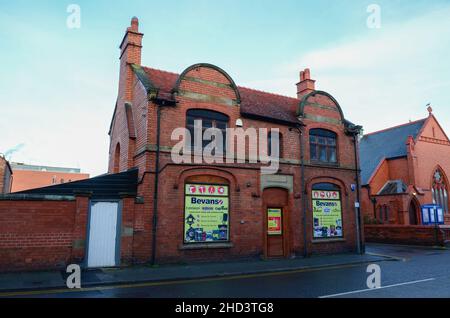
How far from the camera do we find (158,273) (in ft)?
34.9

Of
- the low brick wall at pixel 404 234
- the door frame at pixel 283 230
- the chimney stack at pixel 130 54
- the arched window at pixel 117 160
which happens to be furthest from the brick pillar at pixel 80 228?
the low brick wall at pixel 404 234

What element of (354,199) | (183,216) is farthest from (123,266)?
(354,199)

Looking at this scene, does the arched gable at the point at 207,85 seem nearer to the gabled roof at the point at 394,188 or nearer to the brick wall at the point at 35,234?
the brick wall at the point at 35,234

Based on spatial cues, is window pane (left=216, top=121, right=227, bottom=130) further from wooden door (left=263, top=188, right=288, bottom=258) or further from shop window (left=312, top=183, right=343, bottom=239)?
shop window (left=312, top=183, right=343, bottom=239)

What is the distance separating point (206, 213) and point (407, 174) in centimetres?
2525

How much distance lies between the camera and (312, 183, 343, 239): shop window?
16453mm

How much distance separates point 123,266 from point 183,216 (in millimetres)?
2877

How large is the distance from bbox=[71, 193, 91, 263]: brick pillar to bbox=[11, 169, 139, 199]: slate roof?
33 cm

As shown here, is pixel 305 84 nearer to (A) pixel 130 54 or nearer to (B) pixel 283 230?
(B) pixel 283 230

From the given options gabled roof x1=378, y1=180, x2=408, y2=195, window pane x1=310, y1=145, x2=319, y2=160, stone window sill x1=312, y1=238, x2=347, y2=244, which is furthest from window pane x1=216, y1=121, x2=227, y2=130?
gabled roof x1=378, y1=180, x2=408, y2=195

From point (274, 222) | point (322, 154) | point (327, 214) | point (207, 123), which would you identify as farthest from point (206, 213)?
point (322, 154)

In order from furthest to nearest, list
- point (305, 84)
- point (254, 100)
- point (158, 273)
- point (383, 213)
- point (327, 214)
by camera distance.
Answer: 1. point (383, 213)
2. point (305, 84)
3. point (254, 100)
4. point (327, 214)
5. point (158, 273)

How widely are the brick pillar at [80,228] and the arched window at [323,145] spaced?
1125 cm
